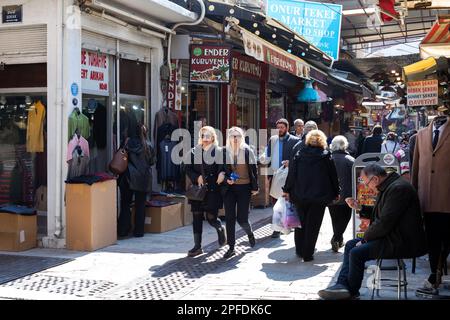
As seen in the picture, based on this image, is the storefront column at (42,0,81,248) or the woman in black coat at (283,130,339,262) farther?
the storefront column at (42,0,81,248)

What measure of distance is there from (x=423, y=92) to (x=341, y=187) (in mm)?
3713

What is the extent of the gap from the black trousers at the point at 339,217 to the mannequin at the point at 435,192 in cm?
212

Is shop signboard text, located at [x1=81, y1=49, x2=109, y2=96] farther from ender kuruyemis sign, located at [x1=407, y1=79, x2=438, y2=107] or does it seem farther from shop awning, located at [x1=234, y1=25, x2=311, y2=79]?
ender kuruyemis sign, located at [x1=407, y1=79, x2=438, y2=107]

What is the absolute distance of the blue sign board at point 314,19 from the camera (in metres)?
16.1

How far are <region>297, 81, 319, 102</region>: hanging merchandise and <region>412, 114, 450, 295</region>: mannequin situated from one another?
11.6 metres

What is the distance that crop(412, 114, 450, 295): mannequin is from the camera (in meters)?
5.81

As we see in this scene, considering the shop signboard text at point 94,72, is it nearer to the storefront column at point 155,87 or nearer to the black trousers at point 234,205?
the storefront column at point 155,87

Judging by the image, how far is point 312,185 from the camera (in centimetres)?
741

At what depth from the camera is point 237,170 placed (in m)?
7.84

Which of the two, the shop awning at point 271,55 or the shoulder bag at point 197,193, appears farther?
the shop awning at point 271,55

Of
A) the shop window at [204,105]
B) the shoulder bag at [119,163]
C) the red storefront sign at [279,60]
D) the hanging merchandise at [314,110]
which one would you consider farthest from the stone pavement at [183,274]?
the hanging merchandise at [314,110]

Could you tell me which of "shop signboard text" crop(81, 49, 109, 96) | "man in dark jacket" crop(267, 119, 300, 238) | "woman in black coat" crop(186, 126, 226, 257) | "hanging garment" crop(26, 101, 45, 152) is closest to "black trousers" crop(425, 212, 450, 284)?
"woman in black coat" crop(186, 126, 226, 257)

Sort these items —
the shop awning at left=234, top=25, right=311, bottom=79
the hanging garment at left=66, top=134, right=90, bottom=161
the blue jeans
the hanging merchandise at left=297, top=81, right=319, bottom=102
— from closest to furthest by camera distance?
the blue jeans → the hanging garment at left=66, top=134, right=90, bottom=161 → the shop awning at left=234, top=25, right=311, bottom=79 → the hanging merchandise at left=297, top=81, right=319, bottom=102

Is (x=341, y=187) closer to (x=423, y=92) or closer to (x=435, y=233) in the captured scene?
(x=435, y=233)
